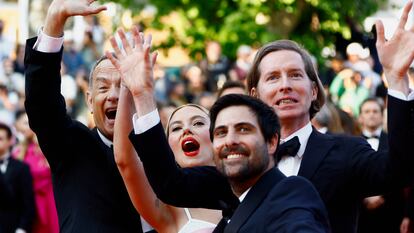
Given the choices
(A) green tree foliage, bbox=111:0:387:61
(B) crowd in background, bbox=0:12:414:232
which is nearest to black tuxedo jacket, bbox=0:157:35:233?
(B) crowd in background, bbox=0:12:414:232

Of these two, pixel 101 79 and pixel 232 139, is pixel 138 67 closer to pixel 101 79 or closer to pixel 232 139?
pixel 232 139

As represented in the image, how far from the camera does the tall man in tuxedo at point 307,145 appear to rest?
6.03m

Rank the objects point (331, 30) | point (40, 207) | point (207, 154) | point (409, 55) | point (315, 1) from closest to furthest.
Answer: point (409, 55)
point (207, 154)
point (40, 207)
point (315, 1)
point (331, 30)

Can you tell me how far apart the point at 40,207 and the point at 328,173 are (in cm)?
859

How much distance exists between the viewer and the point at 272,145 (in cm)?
591

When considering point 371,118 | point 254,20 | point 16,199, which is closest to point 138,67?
point 371,118

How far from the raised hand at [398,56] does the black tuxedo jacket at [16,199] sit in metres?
7.88

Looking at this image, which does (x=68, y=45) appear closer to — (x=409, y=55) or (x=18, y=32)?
(x=18, y=32)

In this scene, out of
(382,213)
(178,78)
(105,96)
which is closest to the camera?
(105,96)

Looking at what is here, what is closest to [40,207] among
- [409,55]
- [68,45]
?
[68,45]

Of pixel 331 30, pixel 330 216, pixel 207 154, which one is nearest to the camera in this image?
pixel 330 216

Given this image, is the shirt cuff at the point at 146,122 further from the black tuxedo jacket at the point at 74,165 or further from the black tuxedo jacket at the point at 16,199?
the black tuxedo jacket at the point at 16,199

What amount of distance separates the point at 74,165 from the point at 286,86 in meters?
1.45

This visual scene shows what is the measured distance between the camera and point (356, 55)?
66.1ft
